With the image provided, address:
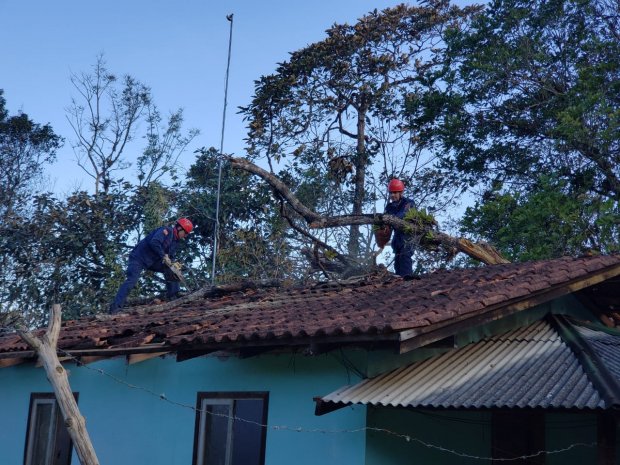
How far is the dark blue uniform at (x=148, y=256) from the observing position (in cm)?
1440

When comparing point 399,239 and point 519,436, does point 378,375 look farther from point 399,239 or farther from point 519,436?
point 399,239

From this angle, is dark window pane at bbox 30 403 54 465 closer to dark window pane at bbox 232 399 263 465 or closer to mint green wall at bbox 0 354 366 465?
mint green wall at bbox 0 354 366 465

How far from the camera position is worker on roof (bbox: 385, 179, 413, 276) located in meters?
13.3

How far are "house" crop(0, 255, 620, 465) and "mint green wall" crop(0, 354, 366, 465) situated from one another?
20mm

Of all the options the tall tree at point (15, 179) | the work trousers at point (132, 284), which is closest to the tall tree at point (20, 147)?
the tall tree at point (15, 179)

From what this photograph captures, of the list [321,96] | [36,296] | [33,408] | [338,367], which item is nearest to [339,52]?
[321,96]

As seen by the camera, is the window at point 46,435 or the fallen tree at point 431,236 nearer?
the window at point 46,435

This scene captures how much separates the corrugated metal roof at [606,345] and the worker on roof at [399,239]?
4138mm

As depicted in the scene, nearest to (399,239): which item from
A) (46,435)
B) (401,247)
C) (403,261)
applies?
(401,247)

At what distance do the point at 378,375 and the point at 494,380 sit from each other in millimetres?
1157

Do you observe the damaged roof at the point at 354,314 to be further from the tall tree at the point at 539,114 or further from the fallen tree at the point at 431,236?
the tall tree at the point at 539,114

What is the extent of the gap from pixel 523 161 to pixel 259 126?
670 centimetres

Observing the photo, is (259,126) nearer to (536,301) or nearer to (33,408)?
(33,408)

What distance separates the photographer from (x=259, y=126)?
22.0 m
